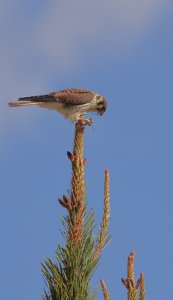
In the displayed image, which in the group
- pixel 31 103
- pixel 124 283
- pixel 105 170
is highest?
pixel 31 103

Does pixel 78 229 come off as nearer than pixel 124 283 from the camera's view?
No

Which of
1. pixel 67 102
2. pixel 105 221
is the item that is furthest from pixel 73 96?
pixel 105 221

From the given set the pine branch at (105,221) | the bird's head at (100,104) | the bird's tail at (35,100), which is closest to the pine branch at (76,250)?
the pine branch at (105,221)

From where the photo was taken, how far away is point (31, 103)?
10.0 meters

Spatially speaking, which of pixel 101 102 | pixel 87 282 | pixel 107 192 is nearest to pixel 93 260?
pixel 87 282

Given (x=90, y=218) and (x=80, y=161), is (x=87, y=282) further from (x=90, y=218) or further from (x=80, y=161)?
(x=80, y=161)

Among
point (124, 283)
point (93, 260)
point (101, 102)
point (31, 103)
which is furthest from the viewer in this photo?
point (101, 102)

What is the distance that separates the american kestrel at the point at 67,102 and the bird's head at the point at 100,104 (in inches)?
17.8

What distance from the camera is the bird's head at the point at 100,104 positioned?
11.4 m

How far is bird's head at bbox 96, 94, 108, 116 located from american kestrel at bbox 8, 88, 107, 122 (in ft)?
1.48

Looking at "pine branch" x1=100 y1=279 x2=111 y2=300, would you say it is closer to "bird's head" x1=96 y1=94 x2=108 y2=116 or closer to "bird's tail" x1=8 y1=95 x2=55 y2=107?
"bird's tail" x1=8 y1=95 x2=55 y2=107

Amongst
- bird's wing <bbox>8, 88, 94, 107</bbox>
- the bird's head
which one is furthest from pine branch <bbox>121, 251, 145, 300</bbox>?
the bird's head

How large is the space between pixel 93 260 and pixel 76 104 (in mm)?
6521

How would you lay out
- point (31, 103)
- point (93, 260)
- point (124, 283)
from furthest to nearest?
point (31, 103)
point (93, 260)
point (124, 283)
